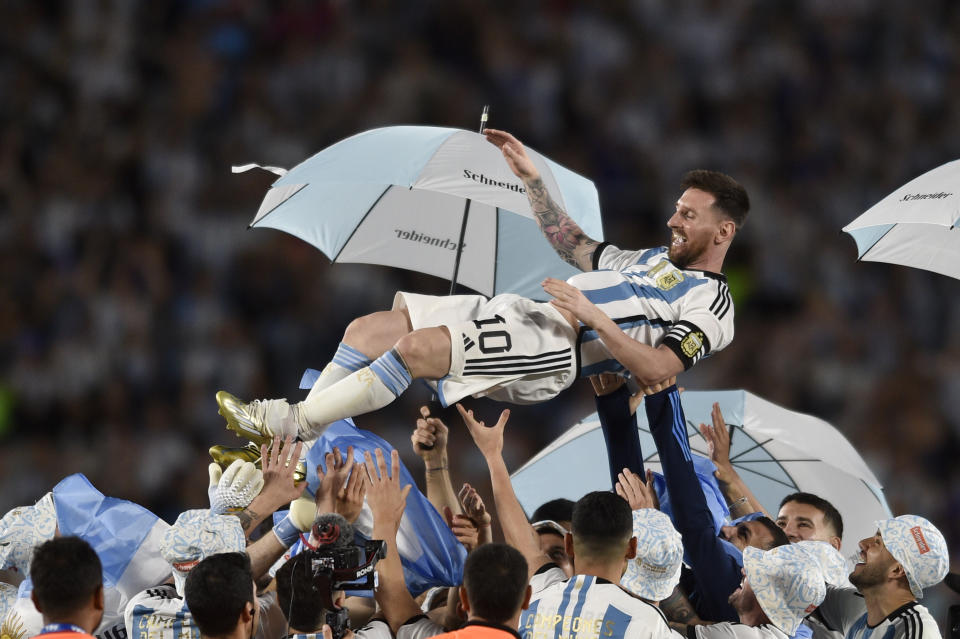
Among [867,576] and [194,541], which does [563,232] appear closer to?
[867,576]

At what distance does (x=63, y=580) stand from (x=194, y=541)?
74cm

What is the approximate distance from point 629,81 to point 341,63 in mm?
3283

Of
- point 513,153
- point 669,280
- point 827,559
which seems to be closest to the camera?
point 827,559

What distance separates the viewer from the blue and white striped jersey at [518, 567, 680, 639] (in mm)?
3982

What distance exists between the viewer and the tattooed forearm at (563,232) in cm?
608

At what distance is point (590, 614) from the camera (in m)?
4.01

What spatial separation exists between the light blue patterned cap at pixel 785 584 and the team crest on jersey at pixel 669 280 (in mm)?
1627

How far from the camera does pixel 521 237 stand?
7.12 m

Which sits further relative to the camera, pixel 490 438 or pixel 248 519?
pixel 490 438

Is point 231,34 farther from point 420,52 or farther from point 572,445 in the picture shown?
point 572,445

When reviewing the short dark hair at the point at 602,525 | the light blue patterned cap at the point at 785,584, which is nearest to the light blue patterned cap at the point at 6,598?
the short dark hair at the point at 602,525

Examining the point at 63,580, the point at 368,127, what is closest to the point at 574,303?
the point at 63,580

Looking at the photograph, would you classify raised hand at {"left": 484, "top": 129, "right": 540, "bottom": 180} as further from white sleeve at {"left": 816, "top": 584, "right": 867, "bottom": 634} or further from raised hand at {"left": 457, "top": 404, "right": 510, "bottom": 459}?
white sleeve at {"left": 816, "top": 584, "right": 867, "bottom": 634}

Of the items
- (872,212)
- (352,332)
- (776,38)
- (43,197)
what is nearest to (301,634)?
(352,332)
